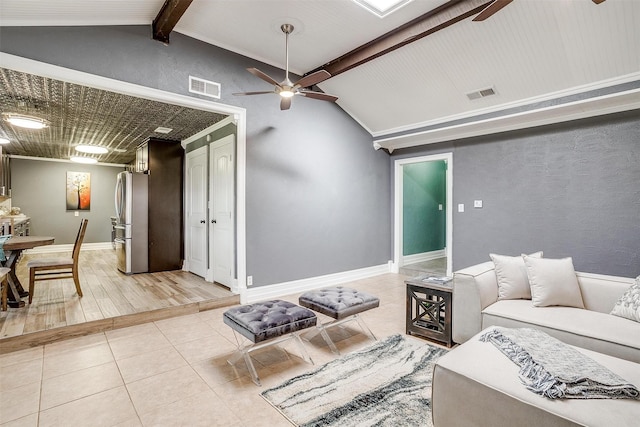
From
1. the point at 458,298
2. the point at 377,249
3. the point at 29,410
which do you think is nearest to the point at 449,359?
the point at 458,298

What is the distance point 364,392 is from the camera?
2.14 meters

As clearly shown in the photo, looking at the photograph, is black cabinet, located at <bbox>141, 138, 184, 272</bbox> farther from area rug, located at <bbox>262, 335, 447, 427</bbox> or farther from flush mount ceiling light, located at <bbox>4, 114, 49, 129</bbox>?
area rug, located at <bbox>262, 335, 447, 427</bbox>

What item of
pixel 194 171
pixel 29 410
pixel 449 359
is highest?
pixel 194 171

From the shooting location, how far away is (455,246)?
17.4 feet

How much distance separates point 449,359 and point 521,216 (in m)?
3.75

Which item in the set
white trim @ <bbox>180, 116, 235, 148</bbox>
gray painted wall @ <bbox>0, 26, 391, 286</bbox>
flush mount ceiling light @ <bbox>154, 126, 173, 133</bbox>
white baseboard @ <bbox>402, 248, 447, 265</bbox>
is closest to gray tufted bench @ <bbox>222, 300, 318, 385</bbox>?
gray painted wall @ <bbox>0, 26, 391, 286</bbox>

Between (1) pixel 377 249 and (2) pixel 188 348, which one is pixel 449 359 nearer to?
(2) pixel 188 348

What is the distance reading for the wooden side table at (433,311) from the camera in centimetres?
286

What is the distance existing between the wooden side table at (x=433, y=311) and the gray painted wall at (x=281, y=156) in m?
2.07

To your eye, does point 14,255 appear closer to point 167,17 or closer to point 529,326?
point 167,17

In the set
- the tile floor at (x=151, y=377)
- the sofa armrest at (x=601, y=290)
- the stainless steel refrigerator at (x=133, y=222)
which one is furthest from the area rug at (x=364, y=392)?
the stainless steel refrigerator at (x=133, y=222)

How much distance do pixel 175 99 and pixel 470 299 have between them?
3.69 meters

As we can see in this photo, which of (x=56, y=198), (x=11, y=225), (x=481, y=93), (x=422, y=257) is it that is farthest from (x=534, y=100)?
(x=56, y=198)

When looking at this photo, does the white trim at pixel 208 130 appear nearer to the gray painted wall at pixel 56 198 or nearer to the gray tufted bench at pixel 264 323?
the gray tufted bench at pixel 264 323
